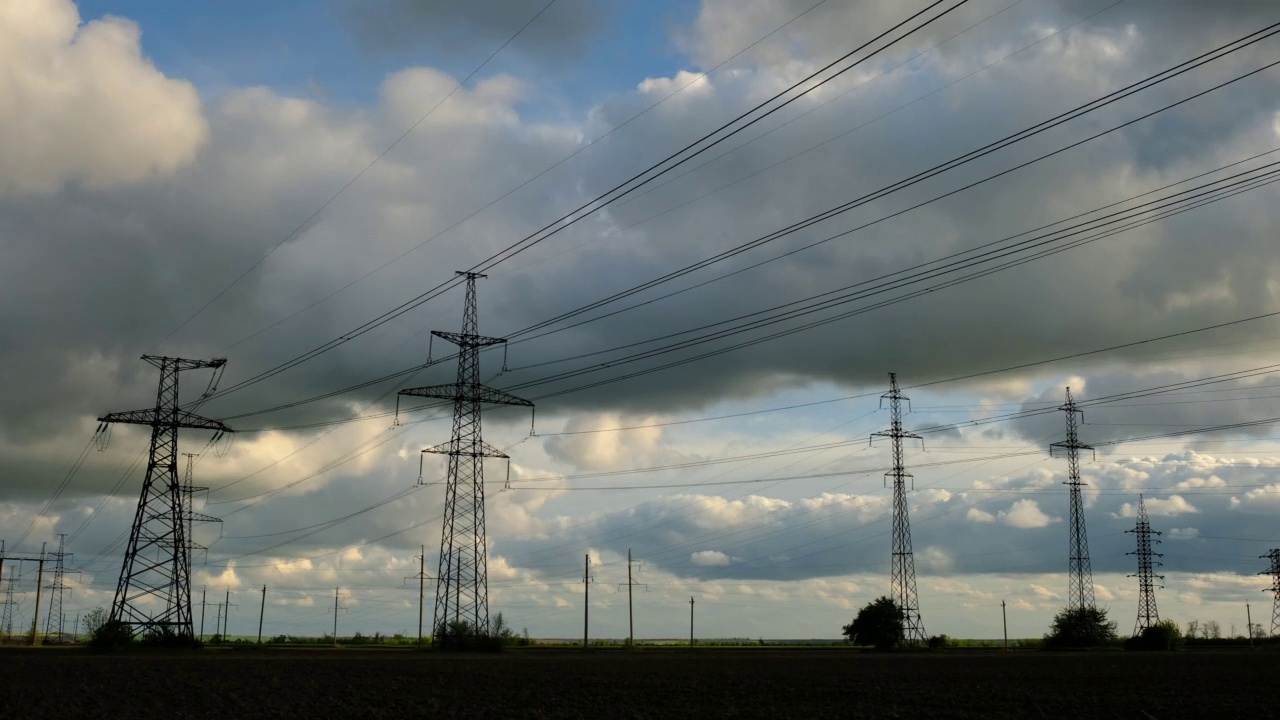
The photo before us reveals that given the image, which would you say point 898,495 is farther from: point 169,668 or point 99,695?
point 99,695

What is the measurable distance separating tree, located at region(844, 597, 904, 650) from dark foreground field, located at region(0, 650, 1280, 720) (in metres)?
44.2

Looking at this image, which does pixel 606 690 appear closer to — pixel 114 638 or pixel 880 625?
pixel 114 638

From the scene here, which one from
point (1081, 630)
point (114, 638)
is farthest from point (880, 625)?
point (114, 638)

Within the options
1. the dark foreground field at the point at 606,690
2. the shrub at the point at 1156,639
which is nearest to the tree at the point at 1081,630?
the shrub at the point at 1156,639

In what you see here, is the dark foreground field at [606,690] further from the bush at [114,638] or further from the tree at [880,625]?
the tree at [880,625]

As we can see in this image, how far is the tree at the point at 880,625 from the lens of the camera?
112375mm

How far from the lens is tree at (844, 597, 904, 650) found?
369ft

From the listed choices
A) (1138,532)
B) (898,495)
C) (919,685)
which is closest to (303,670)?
(919,685)

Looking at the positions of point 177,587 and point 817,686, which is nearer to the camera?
point 817,686

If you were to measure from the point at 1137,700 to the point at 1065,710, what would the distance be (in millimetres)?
5041

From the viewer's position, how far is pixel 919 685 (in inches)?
2047

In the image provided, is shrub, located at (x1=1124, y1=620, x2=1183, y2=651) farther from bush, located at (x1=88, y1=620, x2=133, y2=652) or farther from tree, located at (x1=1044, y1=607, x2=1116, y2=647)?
bush, located at (x1=88, y1=620, x2=133, y2=652)

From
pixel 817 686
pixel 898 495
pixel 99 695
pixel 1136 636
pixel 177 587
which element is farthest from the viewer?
pixel 1136 636

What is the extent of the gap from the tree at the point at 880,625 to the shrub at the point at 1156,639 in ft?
85.0
